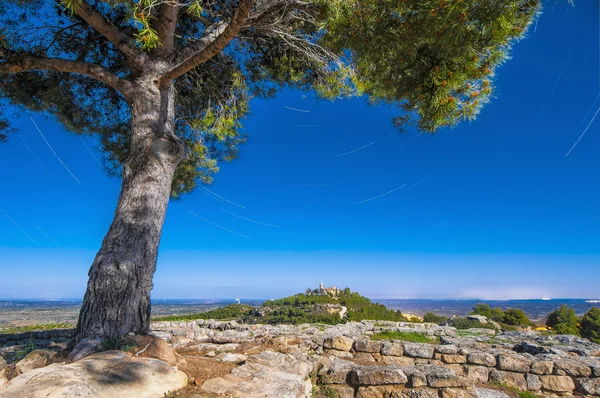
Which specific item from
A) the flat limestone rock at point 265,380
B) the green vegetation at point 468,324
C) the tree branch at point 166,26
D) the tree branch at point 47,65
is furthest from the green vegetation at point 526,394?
the green vegetation at point 468,324

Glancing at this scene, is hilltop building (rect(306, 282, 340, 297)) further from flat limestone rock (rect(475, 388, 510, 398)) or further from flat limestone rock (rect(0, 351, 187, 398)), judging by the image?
flat limestone rock (rect(0, 351, 187, 398))

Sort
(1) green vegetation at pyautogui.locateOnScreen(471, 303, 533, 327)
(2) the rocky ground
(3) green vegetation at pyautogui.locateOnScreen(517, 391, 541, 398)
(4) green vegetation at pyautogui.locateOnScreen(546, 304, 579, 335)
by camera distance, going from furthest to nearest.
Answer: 1. (1) green vegetation at pyautogui.locateOnScreen(471, 303, 533, 327)
2. (4) green vegetation at pyautogui.locateOnScreen(546, 304, 579, 335)
3. (3) green vegetation at pyautogui.locateOnScreen(517, 391, 541, 398)
4. (2) the rocky ground

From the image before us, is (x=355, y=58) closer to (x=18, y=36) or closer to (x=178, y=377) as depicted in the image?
(x=178, y=377)

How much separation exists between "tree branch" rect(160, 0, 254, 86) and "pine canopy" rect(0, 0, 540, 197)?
0.05 feet

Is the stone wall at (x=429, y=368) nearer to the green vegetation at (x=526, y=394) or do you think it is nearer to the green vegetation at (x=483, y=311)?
the green vegetation at (x=526, y=394)

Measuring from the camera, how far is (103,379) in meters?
1.88

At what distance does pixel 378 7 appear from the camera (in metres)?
3.52

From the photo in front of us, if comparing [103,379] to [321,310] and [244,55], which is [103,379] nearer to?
[244,55]

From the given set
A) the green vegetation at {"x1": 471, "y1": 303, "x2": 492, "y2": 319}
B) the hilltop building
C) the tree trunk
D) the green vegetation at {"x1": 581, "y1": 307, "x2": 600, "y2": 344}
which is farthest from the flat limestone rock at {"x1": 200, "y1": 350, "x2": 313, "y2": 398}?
the green vegetation at {"x1": 471, "y1": 303, "x2": 492, "y2": 319}

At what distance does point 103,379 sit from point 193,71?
4991 mm

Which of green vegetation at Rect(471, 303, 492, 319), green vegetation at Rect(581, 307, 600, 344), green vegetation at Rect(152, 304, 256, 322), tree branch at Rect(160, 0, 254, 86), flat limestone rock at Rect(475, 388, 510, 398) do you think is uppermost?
tree branch at Rect(160, 0, 254, 86)

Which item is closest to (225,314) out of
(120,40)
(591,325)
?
(120,40)

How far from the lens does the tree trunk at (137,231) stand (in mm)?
2893

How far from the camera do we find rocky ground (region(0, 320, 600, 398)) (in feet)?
6.81
